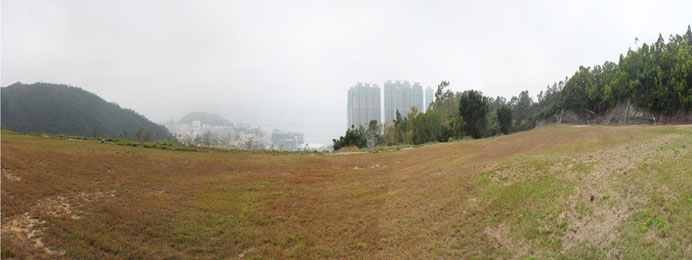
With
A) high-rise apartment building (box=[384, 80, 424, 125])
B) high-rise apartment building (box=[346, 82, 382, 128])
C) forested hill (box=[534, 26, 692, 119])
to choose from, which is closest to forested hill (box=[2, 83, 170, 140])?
high-rise apartment building (box=[346, 82, 382, 128])

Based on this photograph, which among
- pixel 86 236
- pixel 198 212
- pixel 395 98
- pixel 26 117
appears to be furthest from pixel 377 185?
pixel 26 117

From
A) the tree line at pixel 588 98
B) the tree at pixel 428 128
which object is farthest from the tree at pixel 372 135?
the tree at pixel 428 128

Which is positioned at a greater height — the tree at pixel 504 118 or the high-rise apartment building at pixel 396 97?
the high-rise apartment building at pixel 396 97

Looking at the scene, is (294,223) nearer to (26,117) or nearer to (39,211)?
(39,211)

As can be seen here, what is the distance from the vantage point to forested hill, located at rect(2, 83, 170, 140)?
7156 cm

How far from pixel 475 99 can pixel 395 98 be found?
56.1m

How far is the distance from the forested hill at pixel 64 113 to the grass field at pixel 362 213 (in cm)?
7054

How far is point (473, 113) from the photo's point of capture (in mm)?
48812

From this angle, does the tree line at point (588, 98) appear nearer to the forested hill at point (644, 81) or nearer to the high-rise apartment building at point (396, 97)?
the forested hill at point (644, 81)

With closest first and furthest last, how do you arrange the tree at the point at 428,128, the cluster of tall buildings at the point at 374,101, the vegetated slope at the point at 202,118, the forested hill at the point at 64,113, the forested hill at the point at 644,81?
the forested hill at the point at 644,81 < the tree at the point at 428,128 < the forested hill at the point at 64,113 < the cluster of tall buildings at the point at 374,101 < the vegetated slope at the point at 202,118

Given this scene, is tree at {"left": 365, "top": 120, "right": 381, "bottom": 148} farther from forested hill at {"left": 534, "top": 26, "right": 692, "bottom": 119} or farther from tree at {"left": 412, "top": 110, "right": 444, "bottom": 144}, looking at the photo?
forested hill at {"left": 534, "top": 26, "right": 692, "bottom": 119}

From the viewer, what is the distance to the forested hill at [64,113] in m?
71.6

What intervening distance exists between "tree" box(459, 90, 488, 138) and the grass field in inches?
1597

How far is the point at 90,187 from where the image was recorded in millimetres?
8227
